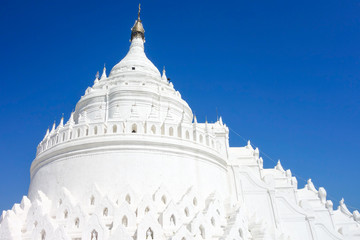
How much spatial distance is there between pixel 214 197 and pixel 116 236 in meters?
6.02

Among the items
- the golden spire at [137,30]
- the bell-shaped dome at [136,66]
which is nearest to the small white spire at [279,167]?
the bell-shaped dome at [136,66]

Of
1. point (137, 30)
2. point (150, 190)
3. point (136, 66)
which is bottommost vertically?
point (150, 190)

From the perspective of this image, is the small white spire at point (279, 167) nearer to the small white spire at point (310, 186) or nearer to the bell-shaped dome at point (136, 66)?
the small white spire at point (310, 186)

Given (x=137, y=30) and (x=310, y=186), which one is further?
(x=137, y=30)

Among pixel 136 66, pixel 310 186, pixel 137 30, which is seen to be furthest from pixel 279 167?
pixel 137 30

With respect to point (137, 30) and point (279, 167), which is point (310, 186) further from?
point (137, 30)

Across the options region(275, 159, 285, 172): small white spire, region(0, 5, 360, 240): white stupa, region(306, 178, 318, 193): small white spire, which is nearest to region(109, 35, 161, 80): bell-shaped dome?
region(0, 5, 360, 240): white stupa

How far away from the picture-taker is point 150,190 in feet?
51.0

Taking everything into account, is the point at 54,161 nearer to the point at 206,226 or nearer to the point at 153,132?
the point at 153,132

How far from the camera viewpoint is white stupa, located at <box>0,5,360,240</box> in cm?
1380

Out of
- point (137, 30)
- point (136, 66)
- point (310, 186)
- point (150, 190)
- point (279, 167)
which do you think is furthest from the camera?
point (137, 30)

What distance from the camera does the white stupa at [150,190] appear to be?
1380 cm

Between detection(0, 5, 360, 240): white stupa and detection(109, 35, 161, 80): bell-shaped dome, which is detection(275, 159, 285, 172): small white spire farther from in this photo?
detection(109, 35, 161, 80): bell-shaped dome

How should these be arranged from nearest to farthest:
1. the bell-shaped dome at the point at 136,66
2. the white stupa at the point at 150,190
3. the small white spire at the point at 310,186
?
1. the white stupa at the point at 150,190
2. the small white spire at the point at 310,186
3. the bell-shaped dome at the point at 136,66
